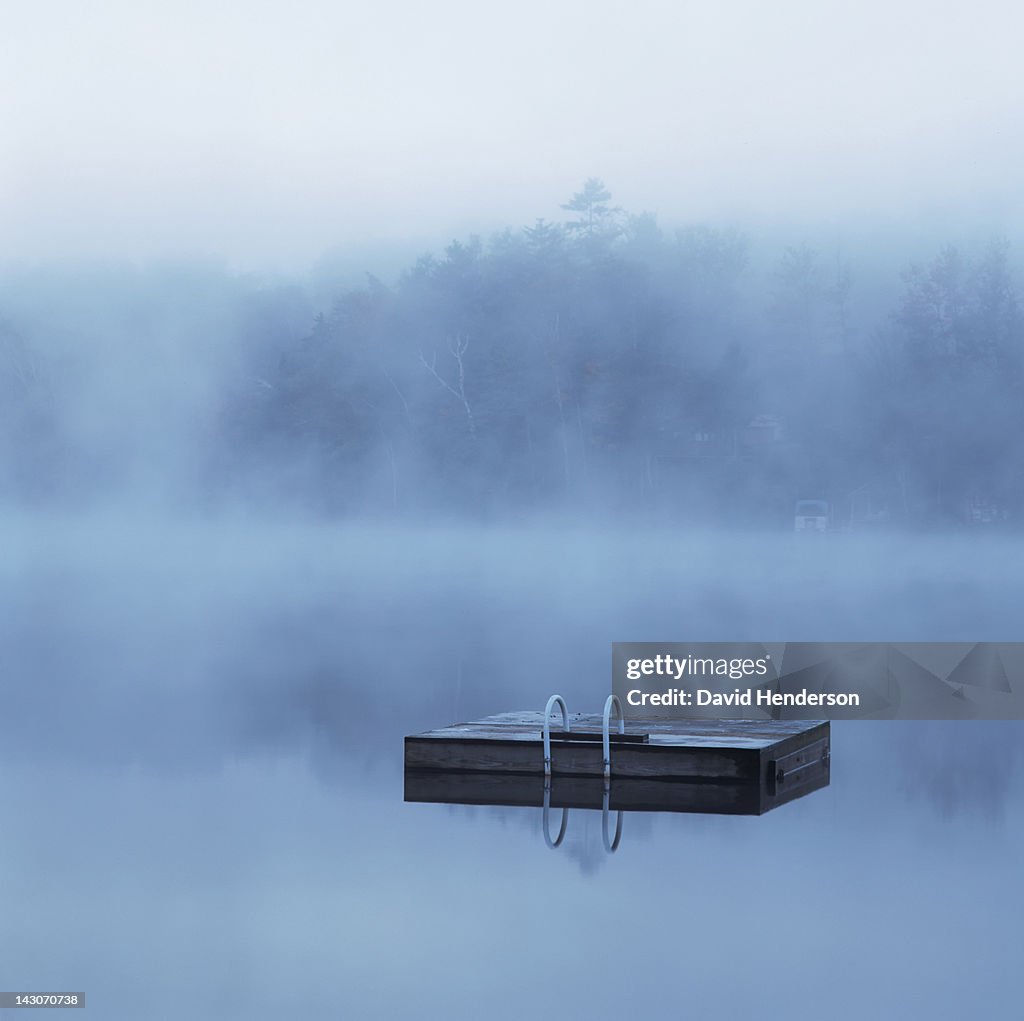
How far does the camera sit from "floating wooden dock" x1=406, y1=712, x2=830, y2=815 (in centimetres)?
660

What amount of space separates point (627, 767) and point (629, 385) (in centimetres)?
4018

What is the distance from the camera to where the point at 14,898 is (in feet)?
17.9

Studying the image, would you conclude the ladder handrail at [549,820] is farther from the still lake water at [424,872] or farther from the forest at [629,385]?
the forest at [629,385]

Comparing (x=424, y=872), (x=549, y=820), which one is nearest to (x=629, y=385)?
(x=549, y=820)

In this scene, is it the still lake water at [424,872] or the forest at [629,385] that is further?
the forest at [629,385]

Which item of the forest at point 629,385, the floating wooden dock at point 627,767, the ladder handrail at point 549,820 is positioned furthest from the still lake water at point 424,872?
the forest at point 629,385

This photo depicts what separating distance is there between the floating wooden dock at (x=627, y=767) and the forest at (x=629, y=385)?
38135mm

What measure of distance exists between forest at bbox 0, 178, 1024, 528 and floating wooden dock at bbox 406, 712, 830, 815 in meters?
38.1

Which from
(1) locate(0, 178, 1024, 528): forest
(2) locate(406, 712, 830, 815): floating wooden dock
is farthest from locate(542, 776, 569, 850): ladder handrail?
(1) locate(0, 178, 1024, 528): forest

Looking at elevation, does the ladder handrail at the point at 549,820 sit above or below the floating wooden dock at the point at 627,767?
below

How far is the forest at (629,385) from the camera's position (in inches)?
1818

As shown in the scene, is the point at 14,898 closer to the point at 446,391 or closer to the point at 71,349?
the point at 446,391

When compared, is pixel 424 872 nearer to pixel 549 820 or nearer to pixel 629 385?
pixel 549 820

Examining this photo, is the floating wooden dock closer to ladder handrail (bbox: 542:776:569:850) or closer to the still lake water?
ladder handrail (bbox: 542:776:569:850)
